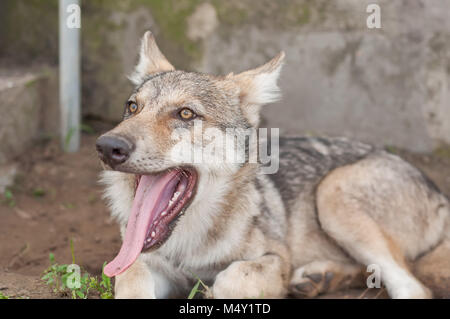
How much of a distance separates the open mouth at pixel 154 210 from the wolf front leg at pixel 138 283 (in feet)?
0.83

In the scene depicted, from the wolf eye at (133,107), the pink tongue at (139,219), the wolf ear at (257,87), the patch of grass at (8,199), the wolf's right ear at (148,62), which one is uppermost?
the wolf's right ear at (148,62)

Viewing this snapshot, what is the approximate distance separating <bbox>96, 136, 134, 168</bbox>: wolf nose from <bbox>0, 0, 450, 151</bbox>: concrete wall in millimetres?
3720

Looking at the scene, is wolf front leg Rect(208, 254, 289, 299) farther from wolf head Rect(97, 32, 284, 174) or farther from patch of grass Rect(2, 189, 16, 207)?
patch of grass Rect(2, 189, 16, 207)

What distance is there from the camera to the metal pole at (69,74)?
256 inches

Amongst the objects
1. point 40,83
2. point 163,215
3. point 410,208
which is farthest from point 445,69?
point 40,83

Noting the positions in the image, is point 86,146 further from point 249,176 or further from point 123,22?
point 249,176

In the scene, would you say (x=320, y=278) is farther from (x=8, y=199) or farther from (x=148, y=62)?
(x=8, y=199)

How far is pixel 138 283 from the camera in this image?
3881mm

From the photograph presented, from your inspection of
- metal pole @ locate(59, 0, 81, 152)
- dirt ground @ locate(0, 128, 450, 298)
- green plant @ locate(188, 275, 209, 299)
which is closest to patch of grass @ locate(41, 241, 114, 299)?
dirt ground @ locate(0, 128, 450, 298)

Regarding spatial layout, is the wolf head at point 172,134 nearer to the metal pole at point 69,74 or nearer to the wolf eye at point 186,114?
the wolf eye at point 186,114

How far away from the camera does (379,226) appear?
4.72 m

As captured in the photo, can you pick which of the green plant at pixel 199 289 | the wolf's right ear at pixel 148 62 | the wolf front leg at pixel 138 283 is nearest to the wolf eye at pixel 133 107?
the wolf's right ear at pixel 148 62

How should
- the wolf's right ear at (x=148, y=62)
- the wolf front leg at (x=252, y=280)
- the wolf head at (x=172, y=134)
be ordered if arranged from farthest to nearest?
the wolf's right ear at (x=148, y=62)
the wolf front leg at (x=252, y=280)
the wolf head at (x=172, y=134)

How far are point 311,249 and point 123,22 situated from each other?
386 centimetres
